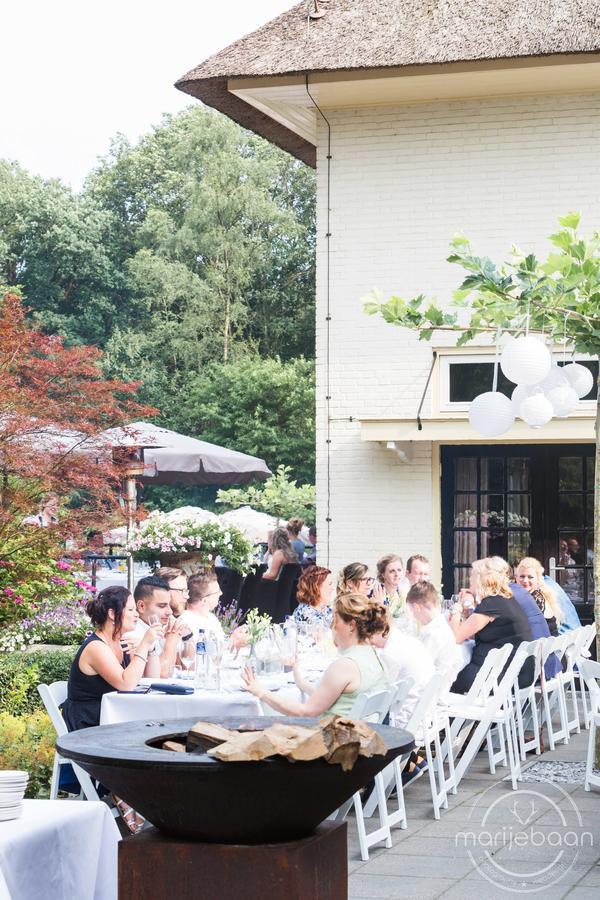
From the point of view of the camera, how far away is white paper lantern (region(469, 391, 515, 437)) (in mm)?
8734

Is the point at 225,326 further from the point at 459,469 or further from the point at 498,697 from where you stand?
the point at 498,697

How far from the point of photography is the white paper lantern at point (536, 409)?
875 cm

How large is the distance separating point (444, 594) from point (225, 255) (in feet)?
89.9

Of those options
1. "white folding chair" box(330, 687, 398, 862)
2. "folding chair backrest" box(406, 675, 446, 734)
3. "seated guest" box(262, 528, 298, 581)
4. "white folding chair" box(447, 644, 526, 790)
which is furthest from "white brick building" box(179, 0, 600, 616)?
"white folding chair" box(330, 687, 398, 862)

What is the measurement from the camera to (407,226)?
46.6ft

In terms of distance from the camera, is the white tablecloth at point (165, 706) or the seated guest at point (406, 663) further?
the seated guest at point (406, 663)

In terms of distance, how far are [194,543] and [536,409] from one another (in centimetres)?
720

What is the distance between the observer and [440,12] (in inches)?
555

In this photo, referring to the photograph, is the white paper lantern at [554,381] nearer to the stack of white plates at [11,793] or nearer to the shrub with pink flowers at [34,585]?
the shrub with pink flowers at [34,585]

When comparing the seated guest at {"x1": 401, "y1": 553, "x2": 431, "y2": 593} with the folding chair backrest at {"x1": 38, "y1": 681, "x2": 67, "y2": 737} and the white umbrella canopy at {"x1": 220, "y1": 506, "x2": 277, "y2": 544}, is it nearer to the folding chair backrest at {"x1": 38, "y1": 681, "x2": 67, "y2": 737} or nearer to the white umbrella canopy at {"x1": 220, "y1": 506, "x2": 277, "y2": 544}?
the folding chair backrest at {"x1": 38, "y1": 681, "x2": 67, "y2": 737}

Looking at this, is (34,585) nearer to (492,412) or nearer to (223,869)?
(492,412)

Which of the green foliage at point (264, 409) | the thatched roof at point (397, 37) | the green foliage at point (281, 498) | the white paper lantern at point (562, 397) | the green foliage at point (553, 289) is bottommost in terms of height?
the green foliage at point (281, 498)

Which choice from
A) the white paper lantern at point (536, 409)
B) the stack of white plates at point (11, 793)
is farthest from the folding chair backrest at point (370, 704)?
the white paper lantern at point (536, 409)

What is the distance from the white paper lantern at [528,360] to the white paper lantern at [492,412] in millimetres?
686
